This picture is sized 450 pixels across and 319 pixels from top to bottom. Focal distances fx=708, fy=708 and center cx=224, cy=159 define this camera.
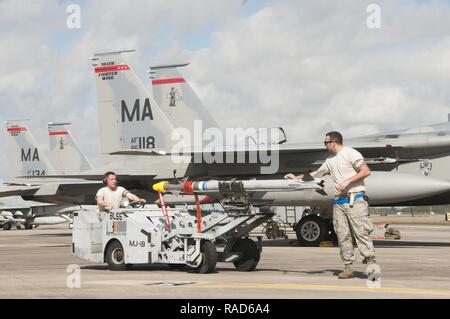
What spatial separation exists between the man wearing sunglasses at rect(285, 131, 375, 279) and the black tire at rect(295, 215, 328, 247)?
9405mm

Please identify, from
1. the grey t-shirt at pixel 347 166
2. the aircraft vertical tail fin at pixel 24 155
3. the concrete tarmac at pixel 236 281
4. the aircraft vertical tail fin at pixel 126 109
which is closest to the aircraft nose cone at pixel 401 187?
the concrete tarmac at pixel 236 281

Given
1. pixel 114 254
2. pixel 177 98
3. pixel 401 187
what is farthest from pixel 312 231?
pixel 114 254

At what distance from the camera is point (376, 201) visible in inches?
701

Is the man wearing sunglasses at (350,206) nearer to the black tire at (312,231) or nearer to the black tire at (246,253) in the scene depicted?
the black tire at (246,253)

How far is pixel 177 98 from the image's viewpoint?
24.6 m

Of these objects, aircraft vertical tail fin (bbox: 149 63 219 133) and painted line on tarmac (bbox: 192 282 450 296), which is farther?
aircraft vertical tail fin (bbox: 149 63 219 133)

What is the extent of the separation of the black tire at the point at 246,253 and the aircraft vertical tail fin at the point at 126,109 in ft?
40.9

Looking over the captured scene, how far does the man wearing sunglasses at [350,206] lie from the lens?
909 centimetres

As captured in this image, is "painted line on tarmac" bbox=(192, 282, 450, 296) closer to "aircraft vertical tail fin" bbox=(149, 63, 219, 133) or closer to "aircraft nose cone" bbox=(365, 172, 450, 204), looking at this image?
"aircraft nose cone" bbox=(365, 172, 450, 204)

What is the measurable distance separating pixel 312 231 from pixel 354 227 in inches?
385

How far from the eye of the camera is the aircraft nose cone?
17.4 m

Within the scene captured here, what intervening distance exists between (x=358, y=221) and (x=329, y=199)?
868 centimetres

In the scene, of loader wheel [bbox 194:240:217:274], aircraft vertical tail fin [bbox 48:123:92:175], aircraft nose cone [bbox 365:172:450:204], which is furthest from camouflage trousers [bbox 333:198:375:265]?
aircraft vertical tail fin [bbox 48:123:92:175]
